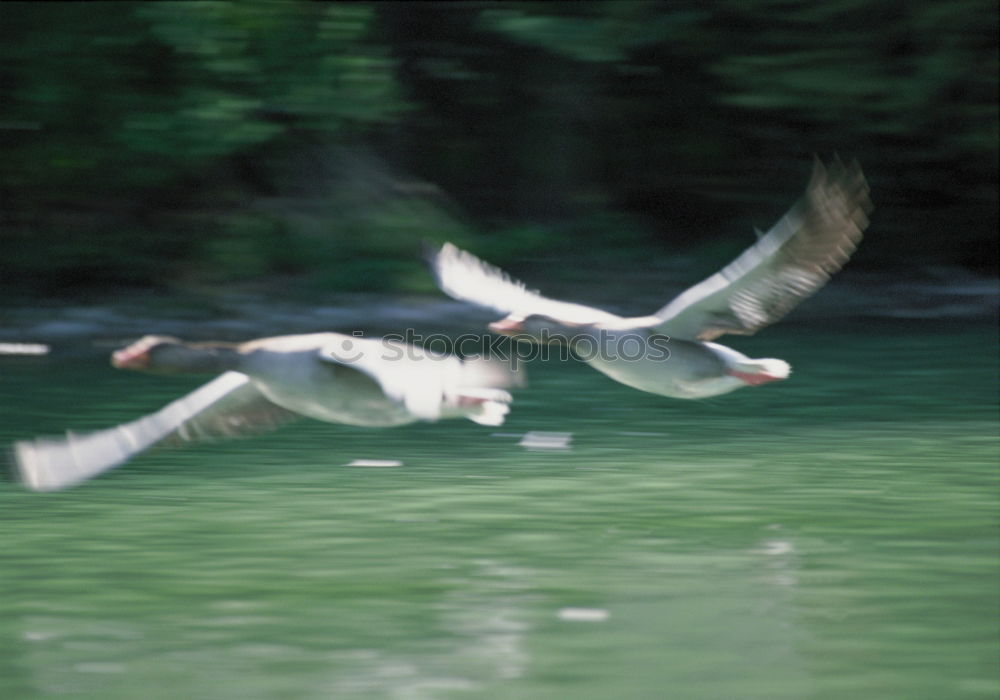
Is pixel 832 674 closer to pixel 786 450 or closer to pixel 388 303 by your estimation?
pixel 786 450

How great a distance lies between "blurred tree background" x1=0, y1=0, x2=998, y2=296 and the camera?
18734mm

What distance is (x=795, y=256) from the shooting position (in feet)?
27.9

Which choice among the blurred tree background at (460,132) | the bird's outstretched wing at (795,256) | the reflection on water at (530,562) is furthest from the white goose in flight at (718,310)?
the blurred tree background at (460,132)

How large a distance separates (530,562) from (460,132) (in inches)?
593

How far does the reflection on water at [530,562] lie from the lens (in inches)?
234

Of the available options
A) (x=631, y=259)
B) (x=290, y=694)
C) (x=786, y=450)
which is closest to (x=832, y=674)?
(x=290, y=694)

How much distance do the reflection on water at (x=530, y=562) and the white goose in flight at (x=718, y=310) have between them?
2.44 feet

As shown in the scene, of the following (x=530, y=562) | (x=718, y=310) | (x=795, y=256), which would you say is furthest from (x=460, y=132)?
(x=530, y=562)

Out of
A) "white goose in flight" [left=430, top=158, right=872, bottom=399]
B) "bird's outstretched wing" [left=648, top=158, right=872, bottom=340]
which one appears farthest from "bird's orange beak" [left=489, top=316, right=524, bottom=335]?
"bird's outstretched wing" [left=648, top=158, right=872, bottom=340]

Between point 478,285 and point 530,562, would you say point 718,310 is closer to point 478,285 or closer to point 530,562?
point 478,285

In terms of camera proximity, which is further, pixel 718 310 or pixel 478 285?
pixel 478 285

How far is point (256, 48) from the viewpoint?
60.7ft

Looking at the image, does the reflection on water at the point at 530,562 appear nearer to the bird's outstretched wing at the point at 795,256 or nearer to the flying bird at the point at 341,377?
the flying bird at the point at 341,377

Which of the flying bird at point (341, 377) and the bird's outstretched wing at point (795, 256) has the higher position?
the bird's outstretched wing at point (795, 256)
